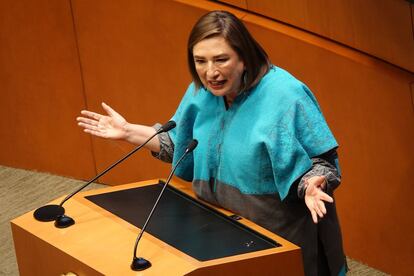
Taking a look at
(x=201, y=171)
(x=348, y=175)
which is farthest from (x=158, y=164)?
(x=201, y=171)

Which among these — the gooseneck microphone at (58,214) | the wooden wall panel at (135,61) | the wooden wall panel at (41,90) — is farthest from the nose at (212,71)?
the wooden wall panel at (41,90)

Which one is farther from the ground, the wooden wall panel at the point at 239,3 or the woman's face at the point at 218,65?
the wooden wall panel at the point at 239,3

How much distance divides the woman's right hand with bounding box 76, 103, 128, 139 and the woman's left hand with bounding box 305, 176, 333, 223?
52cm

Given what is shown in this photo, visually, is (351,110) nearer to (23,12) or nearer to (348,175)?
(348,175)

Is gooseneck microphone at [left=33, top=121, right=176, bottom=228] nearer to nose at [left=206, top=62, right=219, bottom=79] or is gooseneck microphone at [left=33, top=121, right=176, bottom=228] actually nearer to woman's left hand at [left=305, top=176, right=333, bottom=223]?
nose at [left=206, top=62, right=219, bottom=79]

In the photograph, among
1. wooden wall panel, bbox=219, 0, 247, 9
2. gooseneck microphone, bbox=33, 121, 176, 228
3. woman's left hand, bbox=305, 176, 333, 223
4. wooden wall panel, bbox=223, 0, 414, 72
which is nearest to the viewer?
woman's left hand, bbox=305, 176, 333, 223

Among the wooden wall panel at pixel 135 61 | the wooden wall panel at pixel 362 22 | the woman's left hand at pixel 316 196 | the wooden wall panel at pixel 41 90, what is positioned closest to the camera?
the woman's left hand at pixel 316 196

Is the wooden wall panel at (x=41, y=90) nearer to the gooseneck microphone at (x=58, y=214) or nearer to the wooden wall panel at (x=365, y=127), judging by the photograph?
the wooden wall panel at (x=365, y=127)

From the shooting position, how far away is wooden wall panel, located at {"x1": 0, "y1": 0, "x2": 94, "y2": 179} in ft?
11.1

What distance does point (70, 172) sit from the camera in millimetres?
3576

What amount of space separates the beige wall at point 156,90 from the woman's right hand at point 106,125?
80cm

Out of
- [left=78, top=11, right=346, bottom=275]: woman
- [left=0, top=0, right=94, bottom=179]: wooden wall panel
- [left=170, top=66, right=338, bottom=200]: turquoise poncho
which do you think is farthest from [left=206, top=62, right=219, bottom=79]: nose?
[left=0, top=0, right=94, bottom=179]: wooden wall panel

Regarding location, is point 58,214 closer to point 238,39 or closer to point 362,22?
point 238,39

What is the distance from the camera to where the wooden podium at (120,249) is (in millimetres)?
1679
